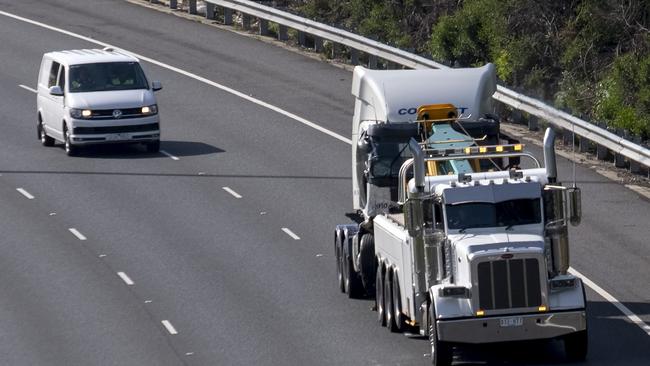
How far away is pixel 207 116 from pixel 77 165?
4.65m

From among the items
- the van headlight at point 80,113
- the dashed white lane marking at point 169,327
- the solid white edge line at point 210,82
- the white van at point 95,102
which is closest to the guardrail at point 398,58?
the solid white edge line at point 210,82

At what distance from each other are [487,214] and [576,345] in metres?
1.91

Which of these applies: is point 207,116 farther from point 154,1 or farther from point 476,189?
point 476,189

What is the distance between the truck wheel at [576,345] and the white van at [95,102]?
623 inches

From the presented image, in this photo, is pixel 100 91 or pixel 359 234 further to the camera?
pixel 100 91

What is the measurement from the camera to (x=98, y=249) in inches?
1014

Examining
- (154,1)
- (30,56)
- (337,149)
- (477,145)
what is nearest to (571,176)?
(337,149)

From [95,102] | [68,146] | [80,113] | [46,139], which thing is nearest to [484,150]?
[80,113]

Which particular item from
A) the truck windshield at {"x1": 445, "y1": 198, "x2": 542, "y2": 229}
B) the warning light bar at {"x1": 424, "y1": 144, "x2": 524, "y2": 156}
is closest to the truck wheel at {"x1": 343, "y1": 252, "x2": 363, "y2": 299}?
the warning light bar at {"x1": 424, "y1": 144, "x2": 524, "y2": 156}

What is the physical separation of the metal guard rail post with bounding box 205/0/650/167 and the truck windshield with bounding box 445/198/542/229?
696 centimetres

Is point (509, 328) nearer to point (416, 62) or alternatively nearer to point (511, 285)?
point (511, 285)

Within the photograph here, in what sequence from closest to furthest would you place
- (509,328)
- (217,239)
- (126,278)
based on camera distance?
(509,328) < (126,278) < (217,239)

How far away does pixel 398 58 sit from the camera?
123 feet

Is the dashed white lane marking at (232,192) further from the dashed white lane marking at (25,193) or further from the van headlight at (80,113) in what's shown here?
the van headlight at (80,113)
